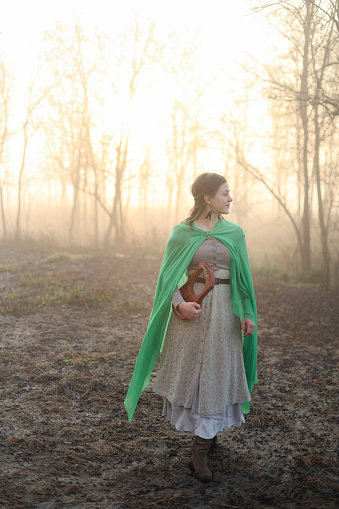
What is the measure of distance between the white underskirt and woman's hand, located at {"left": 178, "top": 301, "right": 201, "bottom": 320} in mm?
560

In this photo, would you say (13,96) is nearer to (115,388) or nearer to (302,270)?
(302,270)

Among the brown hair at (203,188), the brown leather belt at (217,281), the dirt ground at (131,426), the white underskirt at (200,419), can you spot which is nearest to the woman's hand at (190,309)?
the brown leather belt at (217,281)

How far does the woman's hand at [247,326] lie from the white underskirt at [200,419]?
1.86 ft

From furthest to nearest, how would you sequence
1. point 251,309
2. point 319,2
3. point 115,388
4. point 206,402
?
point 319,2
point 115,388
point 251,309
point 206,402

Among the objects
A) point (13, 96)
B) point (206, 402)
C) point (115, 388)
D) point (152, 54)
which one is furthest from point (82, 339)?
point (13, 96)

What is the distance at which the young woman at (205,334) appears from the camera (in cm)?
318

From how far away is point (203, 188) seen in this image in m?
3.36

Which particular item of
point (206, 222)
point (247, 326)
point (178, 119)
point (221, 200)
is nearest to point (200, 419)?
point (247, 326)

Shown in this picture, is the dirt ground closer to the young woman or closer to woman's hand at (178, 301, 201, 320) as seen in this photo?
the young woman

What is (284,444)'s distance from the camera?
3686mm

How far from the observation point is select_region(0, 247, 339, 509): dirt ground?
9.58ft

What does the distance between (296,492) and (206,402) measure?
83cm

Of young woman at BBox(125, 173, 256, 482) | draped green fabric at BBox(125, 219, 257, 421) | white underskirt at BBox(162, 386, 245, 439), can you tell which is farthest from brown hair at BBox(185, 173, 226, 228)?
white underskirt at BBox(162, 386, 245, 439)

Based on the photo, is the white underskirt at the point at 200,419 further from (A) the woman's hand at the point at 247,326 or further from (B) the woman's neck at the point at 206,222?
(B) the woman's neck at the point at 206,222
